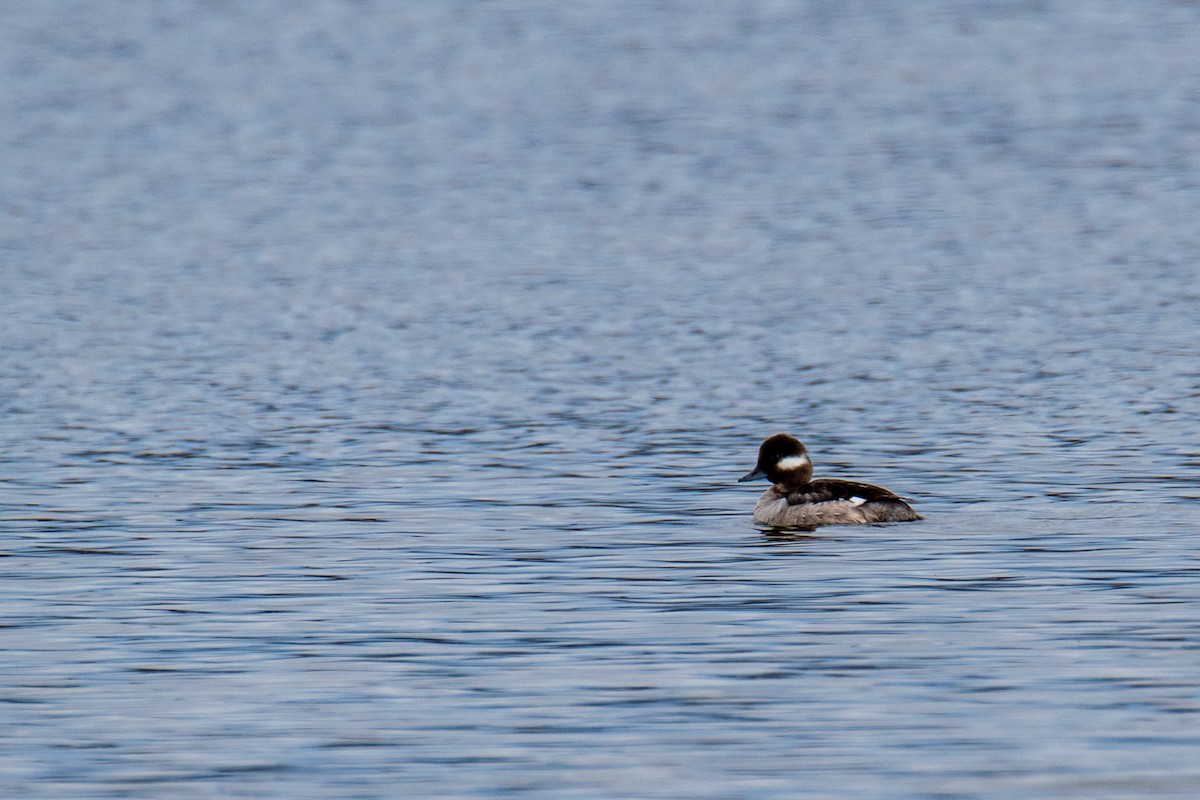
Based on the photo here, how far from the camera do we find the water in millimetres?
12930

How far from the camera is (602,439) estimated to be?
25344 mm

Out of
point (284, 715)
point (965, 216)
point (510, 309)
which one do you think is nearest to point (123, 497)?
point (284, 715)

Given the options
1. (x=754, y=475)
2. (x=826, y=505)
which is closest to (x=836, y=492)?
(x=826, y=505)

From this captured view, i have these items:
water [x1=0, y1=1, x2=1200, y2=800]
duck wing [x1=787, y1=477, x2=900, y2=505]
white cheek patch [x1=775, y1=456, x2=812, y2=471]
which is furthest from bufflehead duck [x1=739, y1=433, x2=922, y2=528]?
water [x1=0, y1=1, x2=1200, y2=800]

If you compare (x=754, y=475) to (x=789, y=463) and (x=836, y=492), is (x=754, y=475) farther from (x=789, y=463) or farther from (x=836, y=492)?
(x=836, y=492)

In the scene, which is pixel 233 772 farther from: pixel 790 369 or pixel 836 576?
pixel 790 369

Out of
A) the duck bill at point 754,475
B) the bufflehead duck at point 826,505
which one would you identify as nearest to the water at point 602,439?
the bufflehead duck at point 826,505

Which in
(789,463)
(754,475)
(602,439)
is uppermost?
(789,463)

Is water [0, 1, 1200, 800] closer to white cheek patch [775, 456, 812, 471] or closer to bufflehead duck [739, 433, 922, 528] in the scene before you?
bufflehead duck [739, 433, 922, 528]

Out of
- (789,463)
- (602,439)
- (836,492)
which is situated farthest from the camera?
(602,439)

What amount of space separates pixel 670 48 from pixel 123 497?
186 feet

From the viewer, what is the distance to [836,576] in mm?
17578

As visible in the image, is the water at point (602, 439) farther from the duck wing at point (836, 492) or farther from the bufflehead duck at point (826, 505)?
the duck wing at point (836, 492)

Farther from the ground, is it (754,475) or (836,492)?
(836,492)
